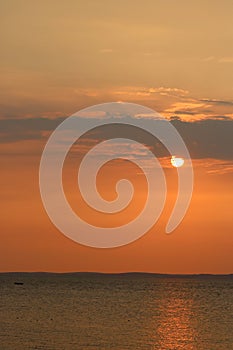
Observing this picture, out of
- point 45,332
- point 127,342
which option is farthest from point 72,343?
point 45,332

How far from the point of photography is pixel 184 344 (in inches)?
3410

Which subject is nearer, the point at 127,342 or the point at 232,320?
the point at 127,342

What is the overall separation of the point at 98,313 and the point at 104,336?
128 feet

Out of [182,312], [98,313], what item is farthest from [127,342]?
[182,312]

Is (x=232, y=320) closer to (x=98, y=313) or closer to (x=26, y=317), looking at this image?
(x=98, y=313)

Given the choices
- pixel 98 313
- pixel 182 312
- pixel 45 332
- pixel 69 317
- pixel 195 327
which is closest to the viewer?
pixel 45 332

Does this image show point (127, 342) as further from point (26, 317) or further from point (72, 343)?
point (26, 317)

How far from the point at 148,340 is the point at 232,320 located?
35959 millimetres

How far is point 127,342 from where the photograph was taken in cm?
8400

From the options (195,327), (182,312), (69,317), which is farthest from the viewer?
(182,312)

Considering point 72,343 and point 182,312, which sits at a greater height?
point 182,312

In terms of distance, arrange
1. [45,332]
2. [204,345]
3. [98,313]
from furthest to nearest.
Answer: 1. [98,313]
2. [45,332]
3. [204,345]

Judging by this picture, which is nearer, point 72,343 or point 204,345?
point 72,343

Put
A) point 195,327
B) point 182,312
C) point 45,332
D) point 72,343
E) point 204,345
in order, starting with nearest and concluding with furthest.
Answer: point 72,343
point 204,345
point 45,332
point 195,327
point 182,312
